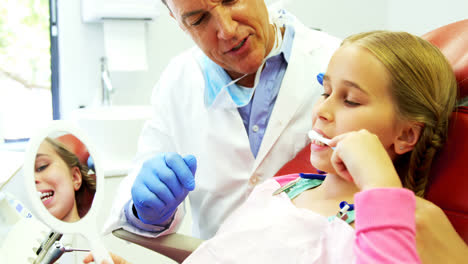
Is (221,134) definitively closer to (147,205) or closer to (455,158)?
(147,205)

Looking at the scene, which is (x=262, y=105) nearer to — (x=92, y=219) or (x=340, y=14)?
(x=92, y=219)

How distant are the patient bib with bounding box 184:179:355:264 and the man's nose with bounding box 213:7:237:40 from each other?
51cm

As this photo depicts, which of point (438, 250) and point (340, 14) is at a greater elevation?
point (340, 14)

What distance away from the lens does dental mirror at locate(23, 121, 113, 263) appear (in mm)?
854

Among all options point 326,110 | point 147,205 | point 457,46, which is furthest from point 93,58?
point 457,46

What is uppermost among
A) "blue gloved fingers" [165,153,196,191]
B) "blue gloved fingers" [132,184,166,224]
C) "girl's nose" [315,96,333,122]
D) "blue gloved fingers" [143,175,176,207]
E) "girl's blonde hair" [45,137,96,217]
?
"girl's nose" [315,96,333,122]

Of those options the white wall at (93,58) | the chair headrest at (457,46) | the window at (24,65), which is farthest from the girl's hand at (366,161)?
the window at (24,65)

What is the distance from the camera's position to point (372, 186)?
805 mm

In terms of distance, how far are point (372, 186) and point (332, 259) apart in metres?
0.27

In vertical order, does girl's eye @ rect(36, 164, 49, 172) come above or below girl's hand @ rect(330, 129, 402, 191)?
below

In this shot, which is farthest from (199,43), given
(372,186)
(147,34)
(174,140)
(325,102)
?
(147,34)

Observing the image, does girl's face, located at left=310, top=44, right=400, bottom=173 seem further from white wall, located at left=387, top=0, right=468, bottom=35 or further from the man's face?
white wall, located at left=387, top=0, right=468, bottom=35

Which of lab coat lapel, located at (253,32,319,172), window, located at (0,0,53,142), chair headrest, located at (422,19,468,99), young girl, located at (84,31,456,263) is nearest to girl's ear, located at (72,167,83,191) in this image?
young girl, located at (84,31,456,263)

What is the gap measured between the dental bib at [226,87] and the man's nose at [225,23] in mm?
217
